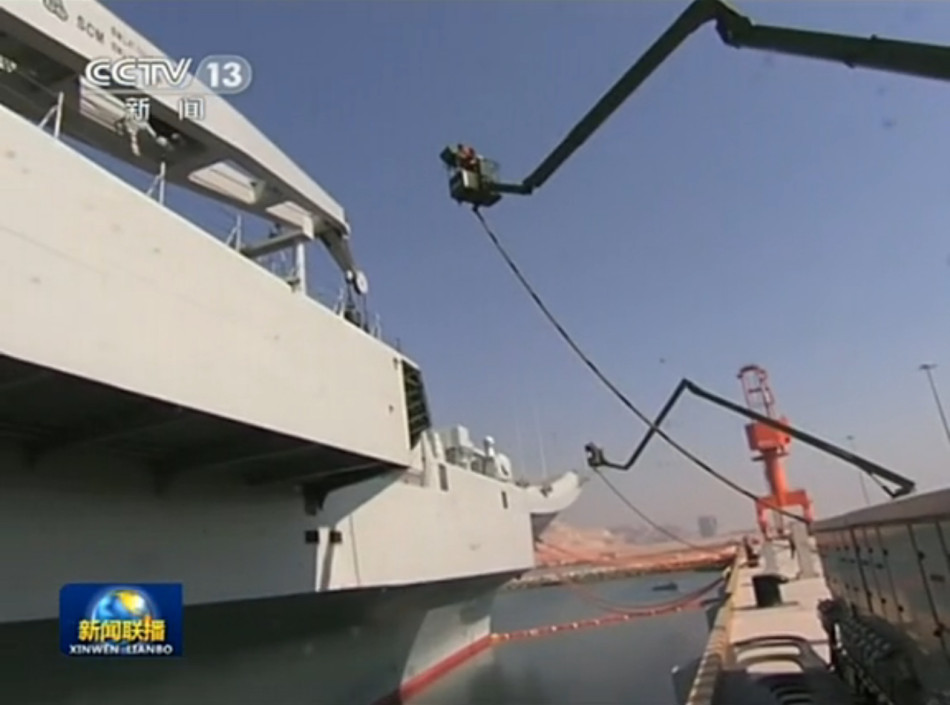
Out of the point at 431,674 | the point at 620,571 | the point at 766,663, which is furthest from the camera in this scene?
the point at 620,571

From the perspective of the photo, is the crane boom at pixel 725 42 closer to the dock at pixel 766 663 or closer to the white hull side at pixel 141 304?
the white hull side at pixel 141 304

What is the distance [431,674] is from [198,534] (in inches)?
352

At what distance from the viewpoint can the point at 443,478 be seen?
1156 cm

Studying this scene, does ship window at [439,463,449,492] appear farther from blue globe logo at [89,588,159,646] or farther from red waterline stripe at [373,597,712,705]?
blue globe logo at [89,588,159,646]

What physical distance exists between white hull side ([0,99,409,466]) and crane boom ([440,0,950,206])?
74.2 inches

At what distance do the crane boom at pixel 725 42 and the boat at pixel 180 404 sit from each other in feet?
6.22

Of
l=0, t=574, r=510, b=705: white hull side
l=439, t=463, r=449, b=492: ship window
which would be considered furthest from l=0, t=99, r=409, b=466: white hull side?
l=439, t=463, r=449, b=492: ship window

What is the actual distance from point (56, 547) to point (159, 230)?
92.7 inches

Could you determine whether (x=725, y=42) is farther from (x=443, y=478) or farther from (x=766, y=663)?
(x=443, y=478)

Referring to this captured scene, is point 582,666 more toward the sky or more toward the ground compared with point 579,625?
more toward the ground

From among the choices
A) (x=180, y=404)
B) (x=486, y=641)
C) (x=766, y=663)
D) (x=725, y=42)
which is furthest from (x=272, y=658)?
(x=486, y=641)

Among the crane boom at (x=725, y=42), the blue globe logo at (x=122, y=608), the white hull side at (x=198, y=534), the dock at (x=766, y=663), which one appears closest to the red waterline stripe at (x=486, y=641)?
Result: the white hull side at (x=198, y=534)

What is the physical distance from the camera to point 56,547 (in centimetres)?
466

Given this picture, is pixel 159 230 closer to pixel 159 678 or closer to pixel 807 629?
pixel 159 678
